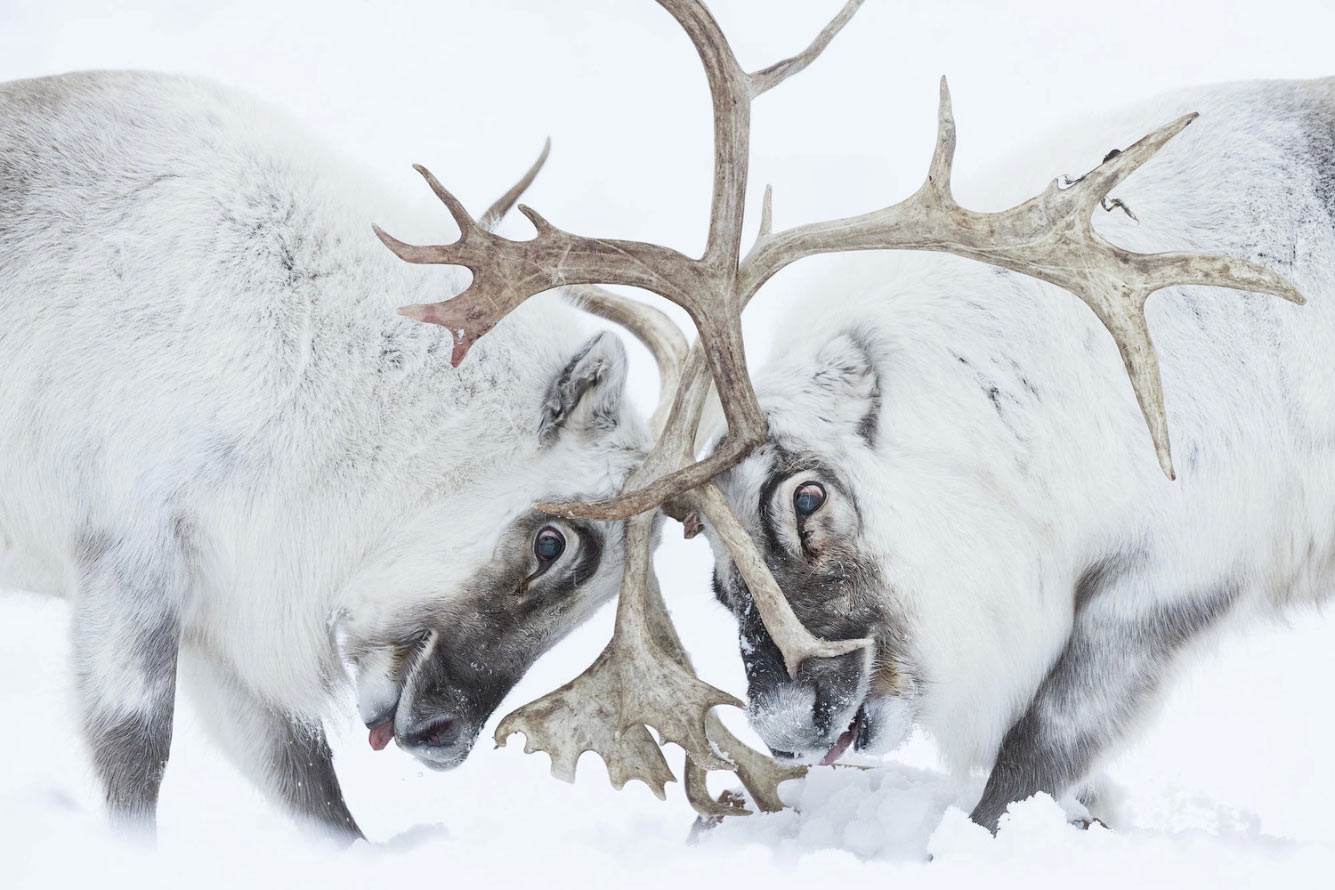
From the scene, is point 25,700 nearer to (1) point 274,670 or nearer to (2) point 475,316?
(1) point 274,670

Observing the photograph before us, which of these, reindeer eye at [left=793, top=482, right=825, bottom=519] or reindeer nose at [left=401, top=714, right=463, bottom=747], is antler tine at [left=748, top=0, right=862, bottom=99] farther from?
reindeer nose at [left=401, top=714, right=463, bottom=747]

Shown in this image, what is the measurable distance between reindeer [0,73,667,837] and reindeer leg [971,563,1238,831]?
4.24 feet

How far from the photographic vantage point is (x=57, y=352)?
3832 mm

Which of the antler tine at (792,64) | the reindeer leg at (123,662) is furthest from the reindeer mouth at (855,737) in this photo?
the reindeer leg at (123,662)

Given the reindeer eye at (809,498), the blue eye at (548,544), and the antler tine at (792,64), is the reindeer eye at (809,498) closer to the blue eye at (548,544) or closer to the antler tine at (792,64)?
the blue eye at (548,544)

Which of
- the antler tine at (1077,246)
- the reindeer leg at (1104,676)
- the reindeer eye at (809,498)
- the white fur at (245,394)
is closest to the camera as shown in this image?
the antler tine at (1077,246)

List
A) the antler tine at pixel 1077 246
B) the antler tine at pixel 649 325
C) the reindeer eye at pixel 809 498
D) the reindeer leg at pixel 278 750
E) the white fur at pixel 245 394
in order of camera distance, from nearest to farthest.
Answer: the antler tine at pixel 1077 246, the reindeer eye at pixel 809 498, the white fur at pixel 245 394, the reindeer leg at pixel 278 750, the antler tine at pixel 649 325

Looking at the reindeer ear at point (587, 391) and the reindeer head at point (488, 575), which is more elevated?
the reindeer ear at point (587, 391)

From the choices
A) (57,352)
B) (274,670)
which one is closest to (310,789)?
(274,670)

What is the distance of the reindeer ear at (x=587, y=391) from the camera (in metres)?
3.92

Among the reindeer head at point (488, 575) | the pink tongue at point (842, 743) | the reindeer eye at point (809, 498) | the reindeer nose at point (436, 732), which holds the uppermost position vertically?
the reindeer eye at point (809, 498)

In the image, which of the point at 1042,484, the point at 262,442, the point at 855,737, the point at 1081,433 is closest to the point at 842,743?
the point at 855,737

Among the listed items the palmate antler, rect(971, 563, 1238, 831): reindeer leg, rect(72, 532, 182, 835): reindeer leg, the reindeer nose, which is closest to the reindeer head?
the reindeer nose

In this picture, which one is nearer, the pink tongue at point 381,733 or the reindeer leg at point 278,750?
the pink tongue at point 381,733
